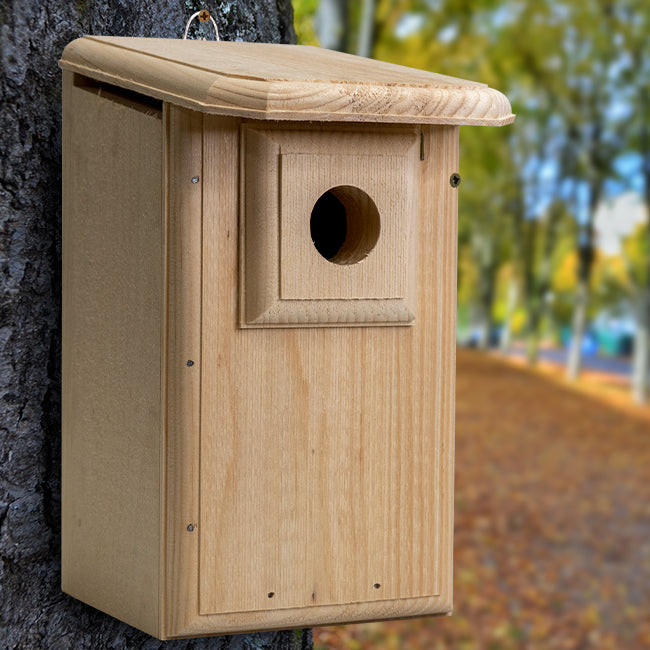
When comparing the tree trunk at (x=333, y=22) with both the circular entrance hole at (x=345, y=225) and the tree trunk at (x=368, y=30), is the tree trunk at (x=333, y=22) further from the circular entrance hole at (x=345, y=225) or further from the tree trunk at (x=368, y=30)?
the circular entrance hole at (x=345, y=225)

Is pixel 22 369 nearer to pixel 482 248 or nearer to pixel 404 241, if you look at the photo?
pixel 404 241

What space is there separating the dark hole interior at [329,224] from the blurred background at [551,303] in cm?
613

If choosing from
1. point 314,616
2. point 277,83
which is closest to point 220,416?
point 314,616

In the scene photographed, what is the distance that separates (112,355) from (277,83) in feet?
1.71

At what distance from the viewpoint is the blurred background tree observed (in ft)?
31.8

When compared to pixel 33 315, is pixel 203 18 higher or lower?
higher

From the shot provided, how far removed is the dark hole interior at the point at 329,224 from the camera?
5.26 feet

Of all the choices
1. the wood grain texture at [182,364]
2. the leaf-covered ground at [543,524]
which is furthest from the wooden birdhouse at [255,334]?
the leaf-covered ground at [543,524]

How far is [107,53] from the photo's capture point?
4.72ft

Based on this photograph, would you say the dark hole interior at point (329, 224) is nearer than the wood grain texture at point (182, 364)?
No

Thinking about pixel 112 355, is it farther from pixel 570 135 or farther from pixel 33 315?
pixel 570 135

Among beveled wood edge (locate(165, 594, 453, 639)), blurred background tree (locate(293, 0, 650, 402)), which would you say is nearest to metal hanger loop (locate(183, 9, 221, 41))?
beveled wood edge (locate(165, 594, 453, 639))

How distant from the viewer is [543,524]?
8344 millimetres

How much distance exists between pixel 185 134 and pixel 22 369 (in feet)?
1.71
